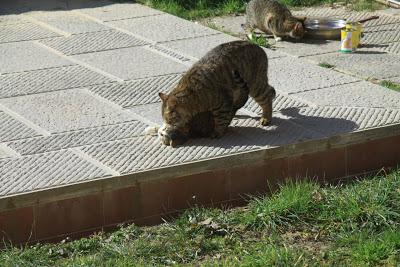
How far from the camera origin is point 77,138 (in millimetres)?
7223

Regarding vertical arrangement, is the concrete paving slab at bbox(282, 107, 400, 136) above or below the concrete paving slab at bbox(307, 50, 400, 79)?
above

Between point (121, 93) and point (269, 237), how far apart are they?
3023 millimetres

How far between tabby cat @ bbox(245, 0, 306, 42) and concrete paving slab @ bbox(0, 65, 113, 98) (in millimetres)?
2562

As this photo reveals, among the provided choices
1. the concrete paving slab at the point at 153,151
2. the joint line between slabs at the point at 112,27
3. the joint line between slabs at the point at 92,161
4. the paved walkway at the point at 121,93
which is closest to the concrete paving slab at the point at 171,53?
the paved walkway at the point at 121,93

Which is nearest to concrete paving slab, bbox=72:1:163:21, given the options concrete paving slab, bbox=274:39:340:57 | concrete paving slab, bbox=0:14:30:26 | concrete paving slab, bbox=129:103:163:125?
concrete paving slab, bbox=0:14:30:26

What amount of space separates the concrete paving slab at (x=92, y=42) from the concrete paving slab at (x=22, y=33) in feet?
0.79

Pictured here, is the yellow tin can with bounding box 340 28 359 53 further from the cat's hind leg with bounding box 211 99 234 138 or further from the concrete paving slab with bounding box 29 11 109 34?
the cat's hind leg with bounding box 211 99 234 138

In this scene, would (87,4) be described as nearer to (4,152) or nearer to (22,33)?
(22,33)

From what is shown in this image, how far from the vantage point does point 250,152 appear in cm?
670

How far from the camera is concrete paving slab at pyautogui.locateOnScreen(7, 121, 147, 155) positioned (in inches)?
276

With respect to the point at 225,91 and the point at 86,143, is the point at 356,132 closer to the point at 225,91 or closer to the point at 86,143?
the point at 225,91

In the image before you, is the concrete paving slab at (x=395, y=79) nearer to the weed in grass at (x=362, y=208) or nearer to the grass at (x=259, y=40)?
the grass at (x=259, y=40)

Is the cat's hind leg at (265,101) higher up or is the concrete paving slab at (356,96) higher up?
the cat's hind leg at (265,101)

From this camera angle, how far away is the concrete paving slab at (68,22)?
10.8 m
